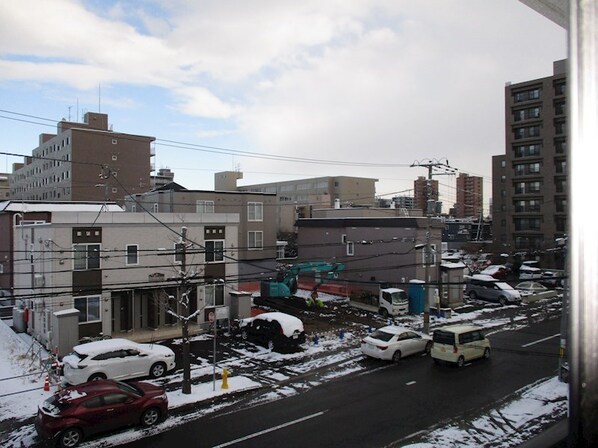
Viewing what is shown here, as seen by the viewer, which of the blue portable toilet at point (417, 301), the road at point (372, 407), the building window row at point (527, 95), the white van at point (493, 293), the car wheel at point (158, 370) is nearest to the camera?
the road at point (372, 407)

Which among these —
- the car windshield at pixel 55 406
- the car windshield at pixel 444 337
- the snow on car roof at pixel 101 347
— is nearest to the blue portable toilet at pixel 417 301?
the car windshield at pixel 444 337

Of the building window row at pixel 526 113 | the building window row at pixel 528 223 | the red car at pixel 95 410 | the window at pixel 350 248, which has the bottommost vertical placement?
the red car at pixel 95 410

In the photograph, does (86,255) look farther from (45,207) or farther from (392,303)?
(392,303)

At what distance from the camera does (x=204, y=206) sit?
37.8 m

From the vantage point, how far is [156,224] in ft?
81.6

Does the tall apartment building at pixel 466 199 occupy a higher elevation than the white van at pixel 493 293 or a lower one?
higher

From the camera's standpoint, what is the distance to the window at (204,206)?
3739cm

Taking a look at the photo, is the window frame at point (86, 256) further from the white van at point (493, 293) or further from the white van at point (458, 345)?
the white van at point (493, 293)

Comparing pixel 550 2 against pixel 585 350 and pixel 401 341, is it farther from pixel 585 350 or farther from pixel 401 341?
pixel 401 341

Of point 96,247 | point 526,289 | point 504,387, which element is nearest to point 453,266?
point 526,289

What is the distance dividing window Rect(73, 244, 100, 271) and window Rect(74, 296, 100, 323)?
149 cm

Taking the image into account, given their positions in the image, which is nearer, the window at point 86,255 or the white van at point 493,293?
the window at point 86,255

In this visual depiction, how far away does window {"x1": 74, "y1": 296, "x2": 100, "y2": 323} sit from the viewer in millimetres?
22234

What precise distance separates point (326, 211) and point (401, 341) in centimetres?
2722
